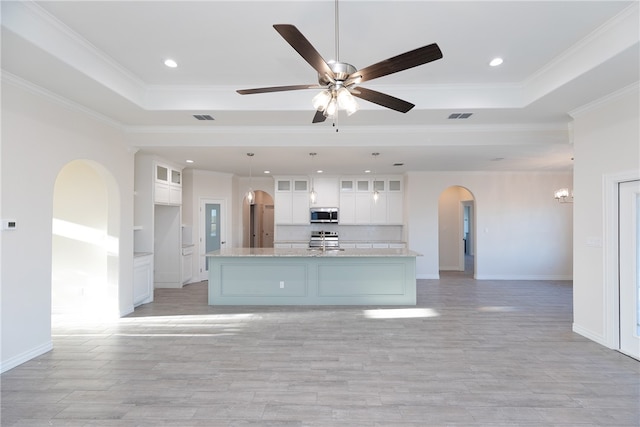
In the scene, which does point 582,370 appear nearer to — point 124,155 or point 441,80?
point 441,80

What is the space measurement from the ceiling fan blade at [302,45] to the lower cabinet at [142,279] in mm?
4571

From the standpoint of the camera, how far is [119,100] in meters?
3.66

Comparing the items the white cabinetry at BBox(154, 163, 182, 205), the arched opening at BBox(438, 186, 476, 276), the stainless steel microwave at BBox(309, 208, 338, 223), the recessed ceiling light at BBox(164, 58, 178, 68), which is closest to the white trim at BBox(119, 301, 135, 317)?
the white cabinetry at BBox(154, 163, 182, 205)

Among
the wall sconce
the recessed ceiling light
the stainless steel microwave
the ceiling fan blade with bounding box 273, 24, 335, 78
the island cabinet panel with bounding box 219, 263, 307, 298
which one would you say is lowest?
the island cabinet panel with bounding box 219, 263, 307, 298

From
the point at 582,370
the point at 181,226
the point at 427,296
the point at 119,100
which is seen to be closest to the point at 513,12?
the point at 582,370

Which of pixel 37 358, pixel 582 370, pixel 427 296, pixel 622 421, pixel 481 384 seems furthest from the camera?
pixel 427 296

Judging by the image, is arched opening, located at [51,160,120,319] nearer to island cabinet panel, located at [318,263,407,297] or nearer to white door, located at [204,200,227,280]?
white door, located at [204,200,227,280]

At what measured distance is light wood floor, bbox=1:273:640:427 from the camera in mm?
2346

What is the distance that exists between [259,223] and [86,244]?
6.35 metres

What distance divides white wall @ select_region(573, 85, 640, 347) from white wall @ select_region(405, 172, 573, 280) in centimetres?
363

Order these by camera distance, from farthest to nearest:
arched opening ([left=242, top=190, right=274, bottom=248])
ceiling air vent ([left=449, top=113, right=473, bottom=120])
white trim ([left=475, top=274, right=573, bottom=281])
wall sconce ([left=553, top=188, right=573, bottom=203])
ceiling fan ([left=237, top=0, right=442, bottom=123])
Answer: arched opening ([left=242, top=190, right=274, bottom=248]) → white trim ([left=475, top=274, right=573, bottom=281]) → wall sconce ([left=553, top=188, right=573, bottom=203]) → ceiling air vent ([left=449, top=113, right=473, bottom=120]) → ceiling fan ([left=237, top=0, right=442, bottom=123])

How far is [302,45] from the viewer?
1.78m

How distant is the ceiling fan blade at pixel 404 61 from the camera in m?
1.79

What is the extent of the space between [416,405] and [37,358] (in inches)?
147
